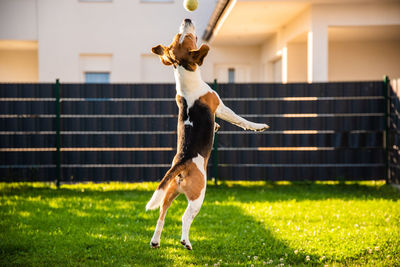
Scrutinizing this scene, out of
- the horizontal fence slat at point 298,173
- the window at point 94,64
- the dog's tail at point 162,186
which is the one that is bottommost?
the horizontal fence slat at point 298,173

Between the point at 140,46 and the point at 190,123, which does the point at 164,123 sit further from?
the point at 140,46

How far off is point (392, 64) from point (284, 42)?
3062 millimetres

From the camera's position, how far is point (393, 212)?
23.2ft

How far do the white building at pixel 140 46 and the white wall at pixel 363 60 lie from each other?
3cm

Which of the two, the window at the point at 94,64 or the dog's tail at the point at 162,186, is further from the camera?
the window at the point at 94,64

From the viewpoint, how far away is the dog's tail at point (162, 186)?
3.83m

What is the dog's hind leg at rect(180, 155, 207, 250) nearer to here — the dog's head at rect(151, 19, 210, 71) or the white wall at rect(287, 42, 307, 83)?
the dog's head at rect(151, 19, 210, 71)

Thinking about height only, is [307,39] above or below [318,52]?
above

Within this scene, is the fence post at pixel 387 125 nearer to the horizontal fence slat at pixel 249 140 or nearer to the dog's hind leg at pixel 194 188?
the horizontal fence slat at pixel 249 140

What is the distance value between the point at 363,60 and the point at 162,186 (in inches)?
448

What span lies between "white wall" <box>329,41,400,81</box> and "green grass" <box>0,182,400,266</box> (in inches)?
210

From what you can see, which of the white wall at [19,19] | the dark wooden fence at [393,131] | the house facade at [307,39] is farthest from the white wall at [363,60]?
the white wall at [19,19]

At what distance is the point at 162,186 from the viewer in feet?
12.9

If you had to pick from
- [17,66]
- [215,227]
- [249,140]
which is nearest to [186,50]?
[215,227]
